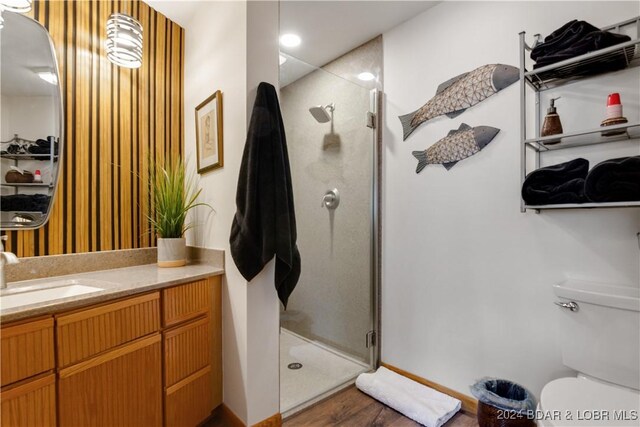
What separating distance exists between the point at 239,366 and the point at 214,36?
1.78m

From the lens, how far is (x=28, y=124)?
1394mm

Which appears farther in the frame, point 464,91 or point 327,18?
point 327,18

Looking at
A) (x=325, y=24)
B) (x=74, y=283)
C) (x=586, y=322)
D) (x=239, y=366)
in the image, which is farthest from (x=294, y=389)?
(x=325, y=24)

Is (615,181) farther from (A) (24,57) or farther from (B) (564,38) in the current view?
(A) (24,57)

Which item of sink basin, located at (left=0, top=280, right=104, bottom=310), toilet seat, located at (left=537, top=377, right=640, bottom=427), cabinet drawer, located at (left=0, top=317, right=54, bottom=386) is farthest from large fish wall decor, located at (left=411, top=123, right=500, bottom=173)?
cabinet drawer, located at (left=0, top=317, right=54, bottom=386)

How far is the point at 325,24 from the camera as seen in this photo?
78.4 inches

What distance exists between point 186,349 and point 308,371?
0.90 meters

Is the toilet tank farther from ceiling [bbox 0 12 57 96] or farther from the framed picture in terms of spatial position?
ceiling [bbox 0 12 57 96]

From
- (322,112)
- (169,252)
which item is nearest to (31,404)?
(169,252)

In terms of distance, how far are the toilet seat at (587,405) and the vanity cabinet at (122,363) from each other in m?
1.43

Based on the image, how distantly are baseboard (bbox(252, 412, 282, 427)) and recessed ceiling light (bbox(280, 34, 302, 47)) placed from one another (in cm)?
234

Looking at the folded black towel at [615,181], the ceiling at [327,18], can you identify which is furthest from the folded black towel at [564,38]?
the ceiling at [327,18]

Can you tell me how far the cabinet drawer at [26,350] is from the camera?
91cm

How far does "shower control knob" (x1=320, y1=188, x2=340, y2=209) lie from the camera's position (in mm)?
2115
